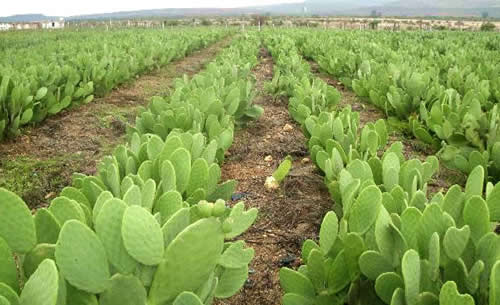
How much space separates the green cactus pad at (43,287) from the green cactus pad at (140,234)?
0.54 ft

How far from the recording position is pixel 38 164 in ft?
12.4

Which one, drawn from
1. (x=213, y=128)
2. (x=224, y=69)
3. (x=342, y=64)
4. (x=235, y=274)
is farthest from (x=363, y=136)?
(x=342, y=64)

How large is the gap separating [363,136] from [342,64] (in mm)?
5144

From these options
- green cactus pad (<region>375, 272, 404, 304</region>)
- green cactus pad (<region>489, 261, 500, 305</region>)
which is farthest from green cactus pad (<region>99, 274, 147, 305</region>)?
green cactus pad (<region>489, 261, 500, 305</region>)

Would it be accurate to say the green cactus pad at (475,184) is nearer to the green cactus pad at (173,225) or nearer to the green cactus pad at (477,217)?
the green cactus pad at (477,217)

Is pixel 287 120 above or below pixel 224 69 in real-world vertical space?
below

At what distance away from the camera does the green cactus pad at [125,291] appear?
103 centimetres

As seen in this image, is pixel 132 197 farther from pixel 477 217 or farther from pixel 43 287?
pixel 477 217

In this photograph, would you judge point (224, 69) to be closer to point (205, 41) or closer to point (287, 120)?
point (287, 120)

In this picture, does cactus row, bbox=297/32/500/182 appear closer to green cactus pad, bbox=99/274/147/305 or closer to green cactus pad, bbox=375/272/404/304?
green cactus pad, bbox=375/272/404/304

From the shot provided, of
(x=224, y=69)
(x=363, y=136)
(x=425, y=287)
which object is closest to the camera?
(x=425, y=287)

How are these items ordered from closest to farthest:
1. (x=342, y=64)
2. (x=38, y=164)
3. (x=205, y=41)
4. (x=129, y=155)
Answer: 1. (x=129, y=155)
2. (x=38, y=164)
3. (x=342, y=64)
4. (x=205, y=41)

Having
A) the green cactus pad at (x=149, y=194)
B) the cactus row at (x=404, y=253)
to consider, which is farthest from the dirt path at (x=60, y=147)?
the cactus row at (x=404, y=253)

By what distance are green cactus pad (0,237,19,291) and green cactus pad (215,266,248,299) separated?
58 cm
